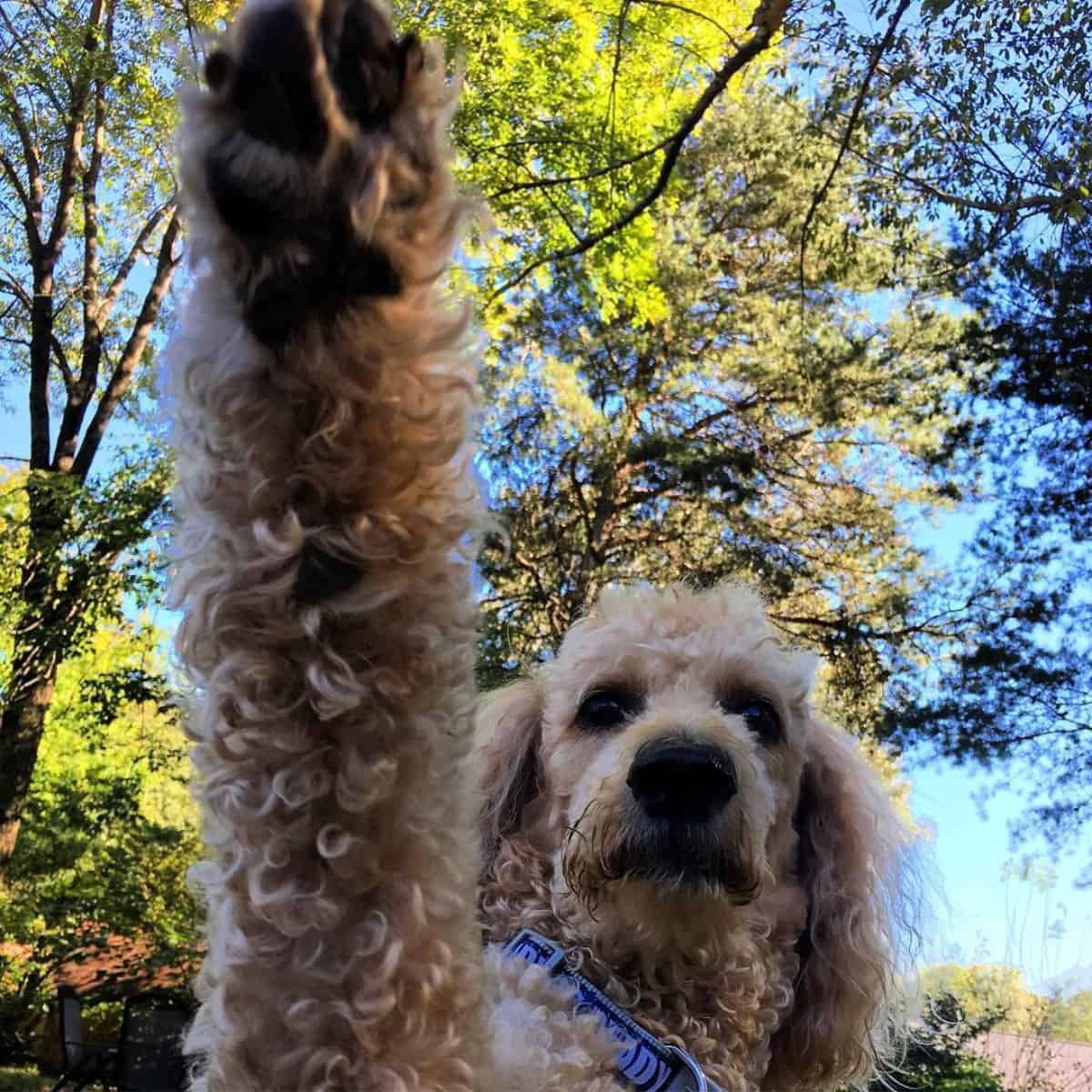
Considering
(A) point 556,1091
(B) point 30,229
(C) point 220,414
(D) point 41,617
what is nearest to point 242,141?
(C) point 220,414

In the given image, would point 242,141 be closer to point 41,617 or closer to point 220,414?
point 220,414

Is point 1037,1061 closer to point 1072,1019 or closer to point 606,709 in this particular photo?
point 1072,1019

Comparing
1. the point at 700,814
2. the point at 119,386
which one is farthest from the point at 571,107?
the point at 700,814

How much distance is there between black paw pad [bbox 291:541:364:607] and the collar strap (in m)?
1.40

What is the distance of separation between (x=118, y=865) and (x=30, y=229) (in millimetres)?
7879

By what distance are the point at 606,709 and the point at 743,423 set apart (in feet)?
38.1

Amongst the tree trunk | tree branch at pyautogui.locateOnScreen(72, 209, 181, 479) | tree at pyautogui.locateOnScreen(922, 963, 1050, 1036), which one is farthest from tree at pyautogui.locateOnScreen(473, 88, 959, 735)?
the tree trunk

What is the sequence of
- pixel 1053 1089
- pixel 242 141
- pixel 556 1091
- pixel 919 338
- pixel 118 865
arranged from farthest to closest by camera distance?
pixel 919 338
pixel 118 865
pixel 1053 1089
pixel 556 1091
pixel 242 141

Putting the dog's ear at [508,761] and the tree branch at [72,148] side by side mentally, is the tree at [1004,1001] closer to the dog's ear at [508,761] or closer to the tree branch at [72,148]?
the dog's ear at [508,761]

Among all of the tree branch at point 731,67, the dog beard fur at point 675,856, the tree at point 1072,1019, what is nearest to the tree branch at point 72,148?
the tree branch at point 731,67

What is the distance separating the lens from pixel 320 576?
0.82 m

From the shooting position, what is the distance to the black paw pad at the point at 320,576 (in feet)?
2.68

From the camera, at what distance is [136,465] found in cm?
1098

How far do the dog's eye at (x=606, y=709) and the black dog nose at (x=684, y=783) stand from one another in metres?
0.36
